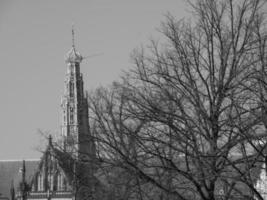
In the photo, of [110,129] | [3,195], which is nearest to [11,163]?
[3,195]

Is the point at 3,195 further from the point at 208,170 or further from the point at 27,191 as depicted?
the point at 208,170

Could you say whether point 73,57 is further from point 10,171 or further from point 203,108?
point 203,108

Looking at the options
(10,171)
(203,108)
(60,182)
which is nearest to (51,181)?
(60,182)

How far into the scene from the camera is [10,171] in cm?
7444

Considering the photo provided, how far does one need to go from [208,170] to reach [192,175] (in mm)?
408

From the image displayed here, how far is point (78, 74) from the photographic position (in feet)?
301

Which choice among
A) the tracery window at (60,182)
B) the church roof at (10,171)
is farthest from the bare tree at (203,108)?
the church roof at (10,171)

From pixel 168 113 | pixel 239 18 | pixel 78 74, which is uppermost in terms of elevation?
pixel 78 74

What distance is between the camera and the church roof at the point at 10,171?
2881 inches

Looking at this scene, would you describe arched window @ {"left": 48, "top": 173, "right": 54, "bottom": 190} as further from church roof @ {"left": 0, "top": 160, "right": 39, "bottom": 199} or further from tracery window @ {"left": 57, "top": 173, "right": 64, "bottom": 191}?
church roof @ {"left": 0, "top": 160, "right": 39, "bottom": 199}

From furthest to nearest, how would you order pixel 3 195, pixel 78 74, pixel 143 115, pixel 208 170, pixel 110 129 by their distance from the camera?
1. pixel 78 74
2. pixel 3 195
3. pixel 110 129
4. pixel 143 115
5. pixel 208 170

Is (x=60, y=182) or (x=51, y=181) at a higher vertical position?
(x=51, y=181)

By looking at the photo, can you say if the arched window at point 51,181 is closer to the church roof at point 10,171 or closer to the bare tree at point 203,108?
the church roof at point 10,171

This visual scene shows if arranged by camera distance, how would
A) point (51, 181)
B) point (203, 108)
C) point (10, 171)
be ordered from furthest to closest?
point (10, 171), point (51, 181), point (203, 108)
